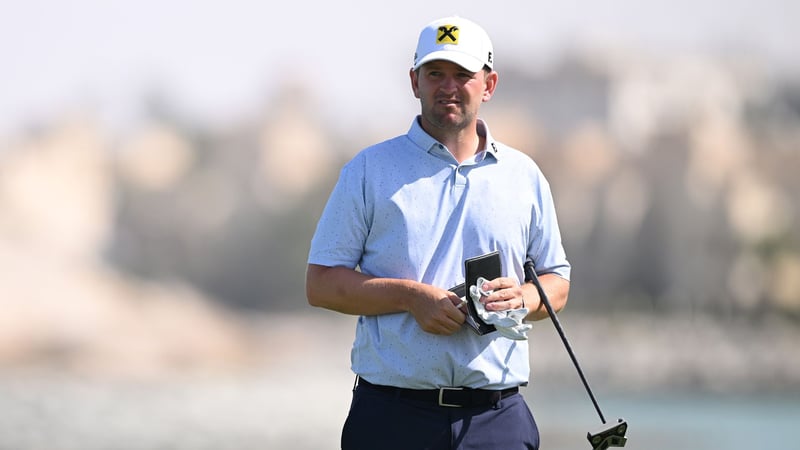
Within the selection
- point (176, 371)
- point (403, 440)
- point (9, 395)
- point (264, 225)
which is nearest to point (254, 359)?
point (176, 371)

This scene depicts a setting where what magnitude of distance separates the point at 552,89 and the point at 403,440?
127 ft

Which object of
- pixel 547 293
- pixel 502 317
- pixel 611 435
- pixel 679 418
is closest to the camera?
pixel 502 317

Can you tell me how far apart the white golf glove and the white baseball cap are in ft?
1.34

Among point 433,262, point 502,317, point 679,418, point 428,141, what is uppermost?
point 679,418

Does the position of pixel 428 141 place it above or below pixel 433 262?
above

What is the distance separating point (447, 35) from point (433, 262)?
0.42 metres

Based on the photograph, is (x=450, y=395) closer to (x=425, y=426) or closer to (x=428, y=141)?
(x=425, y=426)

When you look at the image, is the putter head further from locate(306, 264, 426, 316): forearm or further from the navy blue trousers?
locate(306, 264, 426, 316): forearm

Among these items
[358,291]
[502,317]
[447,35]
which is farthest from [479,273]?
[447,35]

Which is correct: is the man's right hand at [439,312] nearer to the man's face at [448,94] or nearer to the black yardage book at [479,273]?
the black yardage book at [479,273]

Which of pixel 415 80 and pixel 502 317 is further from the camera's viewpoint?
pixel 415 80

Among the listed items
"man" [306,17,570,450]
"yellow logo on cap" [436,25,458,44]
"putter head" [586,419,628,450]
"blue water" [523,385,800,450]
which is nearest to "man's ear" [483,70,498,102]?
"man" [306,17,570,450]

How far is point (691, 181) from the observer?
37750mm

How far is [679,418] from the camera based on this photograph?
22531 millimetres
